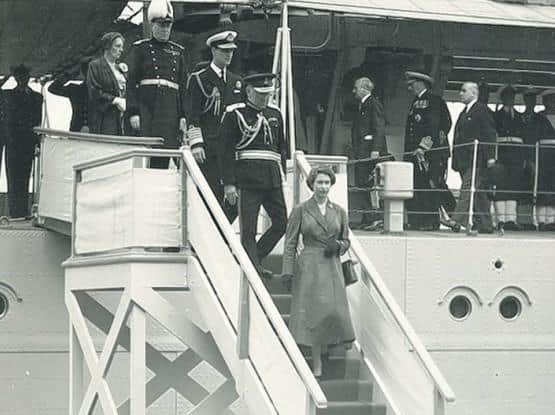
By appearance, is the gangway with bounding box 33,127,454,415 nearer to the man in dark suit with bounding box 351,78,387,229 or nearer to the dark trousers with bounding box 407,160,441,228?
the dark trousers with bounding box 407,160,441,228

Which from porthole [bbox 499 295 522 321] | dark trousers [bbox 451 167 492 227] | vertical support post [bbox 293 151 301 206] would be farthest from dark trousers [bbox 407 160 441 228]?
vertical support post [bbox 293 151 301 206]

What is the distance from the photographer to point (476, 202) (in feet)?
51.3

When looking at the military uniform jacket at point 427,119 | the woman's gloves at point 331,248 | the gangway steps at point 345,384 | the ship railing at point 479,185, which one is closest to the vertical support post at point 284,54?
the ship railing at point 479,185

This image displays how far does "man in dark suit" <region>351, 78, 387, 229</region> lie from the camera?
16062mm

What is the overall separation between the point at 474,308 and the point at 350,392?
3980mm

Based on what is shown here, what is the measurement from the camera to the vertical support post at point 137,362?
11.7 meters

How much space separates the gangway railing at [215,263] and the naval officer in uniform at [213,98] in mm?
712

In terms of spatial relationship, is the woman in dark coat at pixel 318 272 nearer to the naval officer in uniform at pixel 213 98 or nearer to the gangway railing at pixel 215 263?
the gangway railing at pixel 215 263

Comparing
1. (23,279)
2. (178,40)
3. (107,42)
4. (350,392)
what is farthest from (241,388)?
(178,40)

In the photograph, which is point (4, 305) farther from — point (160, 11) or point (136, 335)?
point (160, 11)

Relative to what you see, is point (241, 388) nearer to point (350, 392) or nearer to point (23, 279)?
point (350, 392)

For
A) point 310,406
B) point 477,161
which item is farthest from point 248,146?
point 477,161

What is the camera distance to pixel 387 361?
1166cm

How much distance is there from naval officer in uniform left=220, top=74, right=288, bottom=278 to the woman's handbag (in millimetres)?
765
